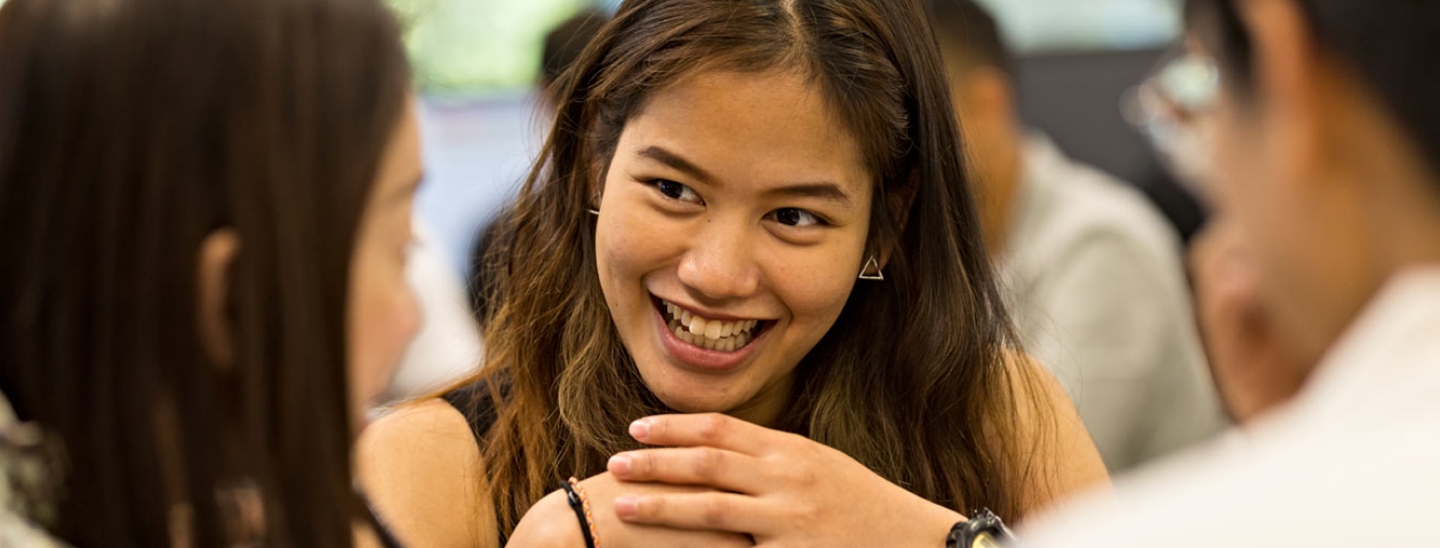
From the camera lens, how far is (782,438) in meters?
1.68

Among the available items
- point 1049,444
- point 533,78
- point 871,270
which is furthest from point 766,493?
point 533,78

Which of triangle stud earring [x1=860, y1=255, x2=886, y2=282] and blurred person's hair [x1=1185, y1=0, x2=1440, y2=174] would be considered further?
triangle stud earring [x1=860, y1=255, x2=886, y2=282]

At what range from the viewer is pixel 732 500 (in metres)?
1.61

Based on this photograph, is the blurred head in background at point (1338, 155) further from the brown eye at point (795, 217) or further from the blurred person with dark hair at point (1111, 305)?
the blurred person with dark hair at point (1111, 305)

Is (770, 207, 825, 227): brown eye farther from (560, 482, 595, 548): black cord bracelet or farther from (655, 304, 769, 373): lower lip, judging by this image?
(560, 482, 595, 548): black cord bracelet

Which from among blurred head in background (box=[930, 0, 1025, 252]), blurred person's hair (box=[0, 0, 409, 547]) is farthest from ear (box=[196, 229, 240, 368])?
blurred head in background (box=[930, 0, 1025, 252])

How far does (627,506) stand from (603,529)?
39 mm

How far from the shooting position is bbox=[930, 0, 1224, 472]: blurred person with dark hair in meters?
3.35

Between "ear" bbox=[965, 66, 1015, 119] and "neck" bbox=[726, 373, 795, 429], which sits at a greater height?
"ear" bbox=[965, 66, 1015, 119]

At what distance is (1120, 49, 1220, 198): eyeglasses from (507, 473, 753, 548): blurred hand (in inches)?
24.8

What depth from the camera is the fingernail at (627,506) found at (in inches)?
62.3

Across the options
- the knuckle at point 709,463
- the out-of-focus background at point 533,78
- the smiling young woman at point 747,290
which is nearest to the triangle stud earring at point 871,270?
the smiling young woman at point 747,290

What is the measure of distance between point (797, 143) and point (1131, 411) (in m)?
1.93

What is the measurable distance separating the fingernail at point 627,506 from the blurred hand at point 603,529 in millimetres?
12
